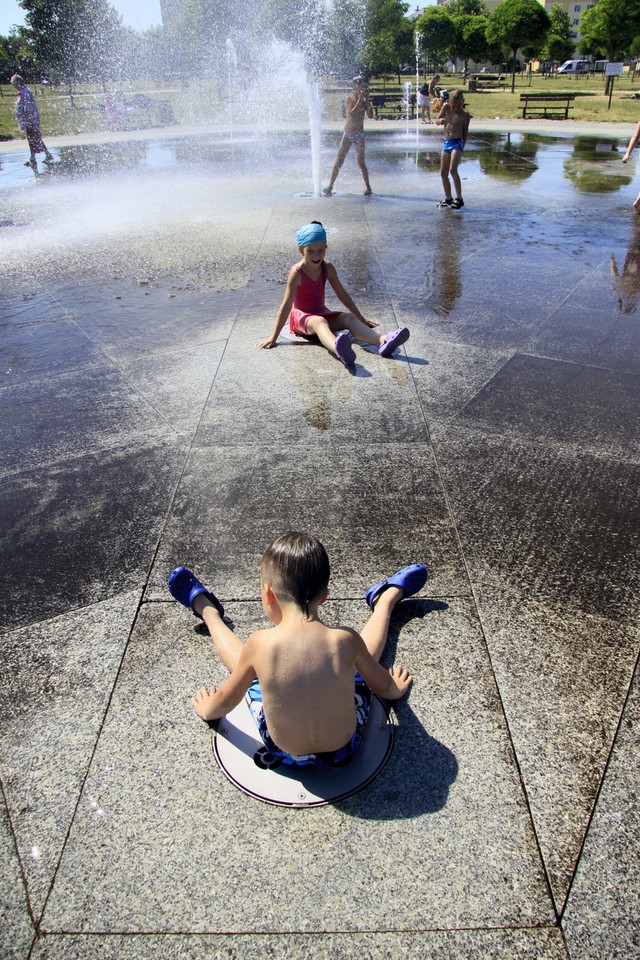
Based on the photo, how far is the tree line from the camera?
1740 inches

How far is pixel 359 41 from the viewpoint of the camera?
5291 centimetres

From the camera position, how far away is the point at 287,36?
5538 cm

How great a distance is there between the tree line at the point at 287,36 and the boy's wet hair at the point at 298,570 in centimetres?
5113

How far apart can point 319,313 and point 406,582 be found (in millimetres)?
3410

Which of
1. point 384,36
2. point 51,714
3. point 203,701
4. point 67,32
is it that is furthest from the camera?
point 384,36

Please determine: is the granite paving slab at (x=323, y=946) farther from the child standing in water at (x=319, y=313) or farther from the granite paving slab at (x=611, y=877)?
the child standing in water at (x=319, y=313)

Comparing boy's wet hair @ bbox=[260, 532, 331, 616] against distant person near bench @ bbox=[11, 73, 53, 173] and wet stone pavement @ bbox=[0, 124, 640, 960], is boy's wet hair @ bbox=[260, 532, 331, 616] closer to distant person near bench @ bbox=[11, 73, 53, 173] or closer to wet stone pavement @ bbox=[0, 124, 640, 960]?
wet stone pavement @ bbox=[0, 124, 640, 960]

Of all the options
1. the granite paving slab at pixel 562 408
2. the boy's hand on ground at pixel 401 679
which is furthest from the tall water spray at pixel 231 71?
the boy's hand on ground at pixel 401 679

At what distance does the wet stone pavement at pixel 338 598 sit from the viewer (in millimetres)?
1890

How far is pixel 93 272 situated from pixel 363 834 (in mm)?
7533

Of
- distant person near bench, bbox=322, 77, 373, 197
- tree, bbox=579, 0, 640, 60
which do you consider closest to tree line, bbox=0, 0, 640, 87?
tree, bbox=579, 0, 640, 60

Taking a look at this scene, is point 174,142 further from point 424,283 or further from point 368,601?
point 368,601

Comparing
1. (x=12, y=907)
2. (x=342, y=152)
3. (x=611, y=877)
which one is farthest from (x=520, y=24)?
(x=12, y=907)

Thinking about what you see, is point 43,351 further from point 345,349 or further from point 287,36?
point 287,36
